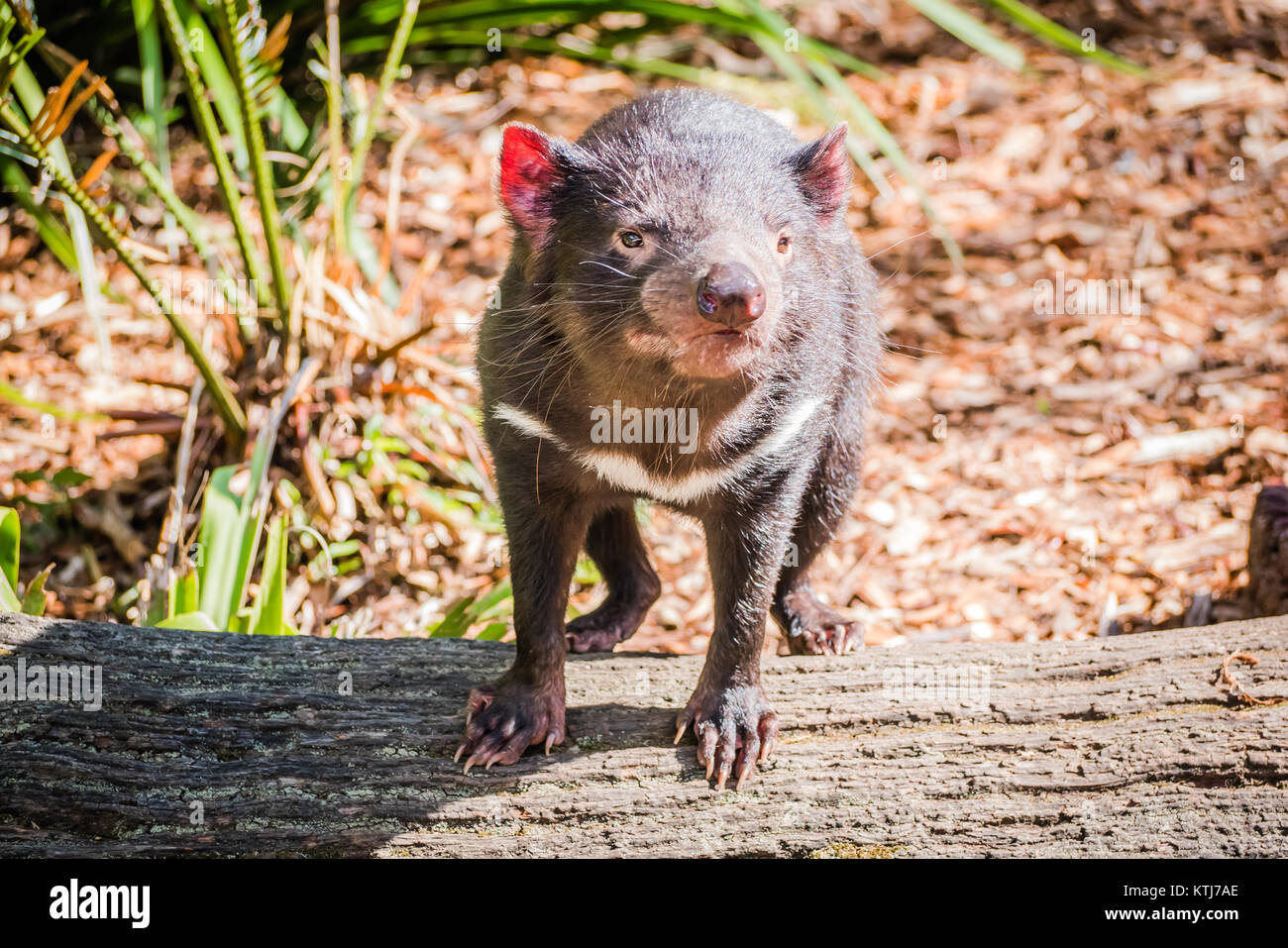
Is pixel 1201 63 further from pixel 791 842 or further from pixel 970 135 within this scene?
pixel 791 842

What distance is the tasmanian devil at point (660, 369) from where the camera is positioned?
247cm

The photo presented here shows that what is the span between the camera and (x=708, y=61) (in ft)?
22.1

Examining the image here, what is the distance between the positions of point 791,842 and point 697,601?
1882 mm

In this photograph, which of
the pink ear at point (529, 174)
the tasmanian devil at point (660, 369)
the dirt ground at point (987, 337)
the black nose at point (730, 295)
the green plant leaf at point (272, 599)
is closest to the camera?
the black nose at point (730, 295)

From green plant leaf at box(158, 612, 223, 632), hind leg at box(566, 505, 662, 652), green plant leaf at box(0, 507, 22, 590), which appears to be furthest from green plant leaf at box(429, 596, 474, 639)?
green plant leaf at box(0, 507, 22, 590)

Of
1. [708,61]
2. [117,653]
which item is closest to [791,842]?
[117,653]

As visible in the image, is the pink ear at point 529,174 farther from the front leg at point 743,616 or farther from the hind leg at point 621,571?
the hind leg at point 621,571

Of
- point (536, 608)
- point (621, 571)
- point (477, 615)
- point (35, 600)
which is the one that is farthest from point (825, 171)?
point (35, 600)

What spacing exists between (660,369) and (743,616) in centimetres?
64

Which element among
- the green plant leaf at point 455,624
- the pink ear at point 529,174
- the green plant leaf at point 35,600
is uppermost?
the pink ear at point 529,174

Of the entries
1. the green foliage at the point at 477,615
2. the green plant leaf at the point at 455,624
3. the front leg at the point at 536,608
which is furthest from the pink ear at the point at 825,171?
the green plant leaf at the point at 455,624

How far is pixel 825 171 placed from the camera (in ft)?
9.00

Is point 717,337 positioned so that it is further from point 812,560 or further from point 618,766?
point 812,560

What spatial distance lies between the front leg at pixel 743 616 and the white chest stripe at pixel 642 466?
72 millimetres
